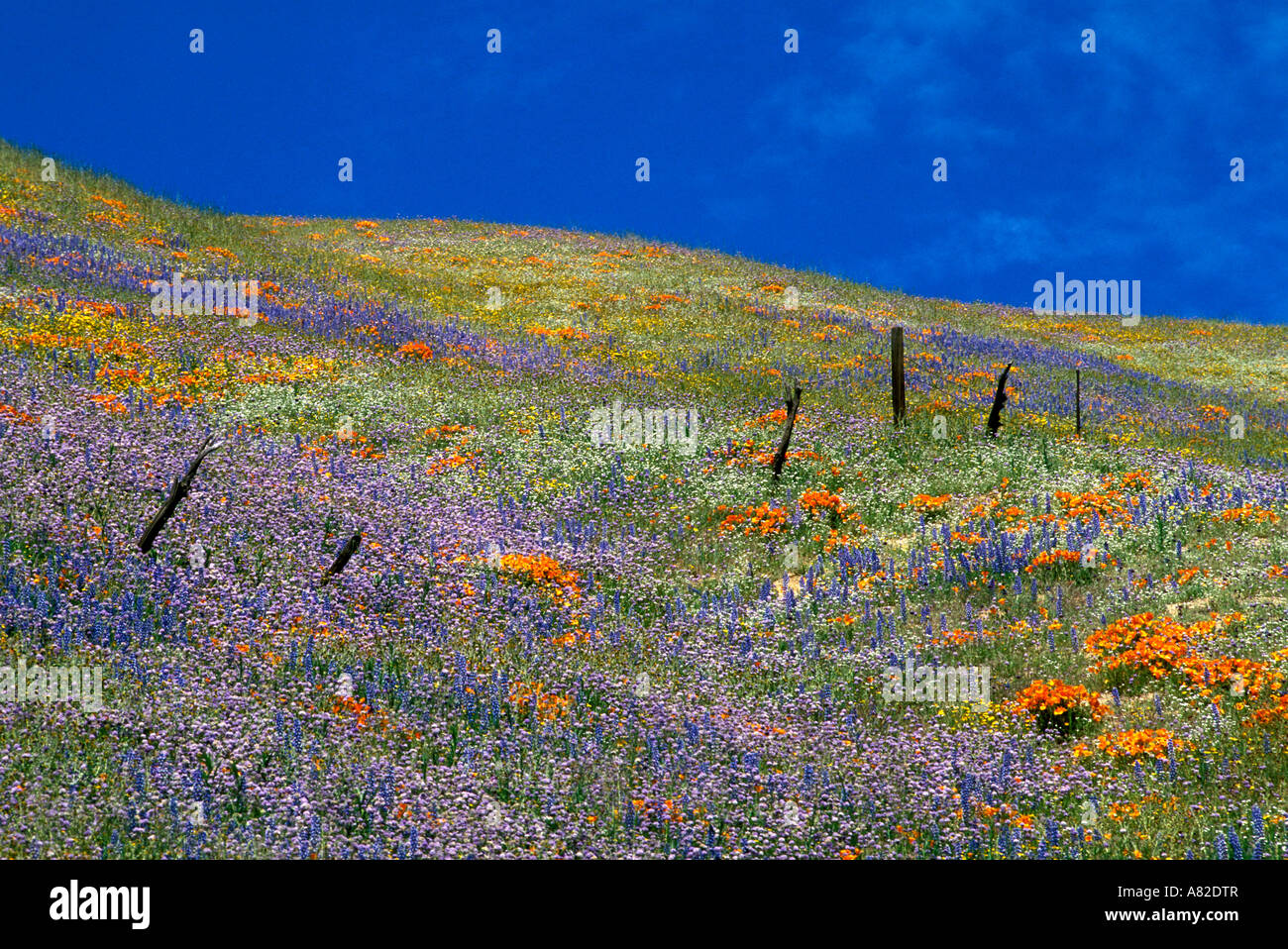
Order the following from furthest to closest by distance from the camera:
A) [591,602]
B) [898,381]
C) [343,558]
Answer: [898,381]
[591,602]
[343,558]

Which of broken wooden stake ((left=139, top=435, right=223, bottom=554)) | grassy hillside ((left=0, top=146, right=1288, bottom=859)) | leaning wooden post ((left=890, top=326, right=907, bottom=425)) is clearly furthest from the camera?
leaning wooden post ((left=890, top=326, right=907, bottom=425))

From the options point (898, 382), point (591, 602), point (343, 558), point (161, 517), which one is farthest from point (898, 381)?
point (161, 517)

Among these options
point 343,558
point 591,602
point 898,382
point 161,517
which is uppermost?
point 898,382

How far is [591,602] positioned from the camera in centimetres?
1235

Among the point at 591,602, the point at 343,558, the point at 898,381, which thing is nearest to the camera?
the point at 343,558

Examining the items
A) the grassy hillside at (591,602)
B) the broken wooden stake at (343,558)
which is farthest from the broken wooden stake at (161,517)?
the broken wooden stake at (343,558)

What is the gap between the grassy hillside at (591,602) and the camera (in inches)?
291

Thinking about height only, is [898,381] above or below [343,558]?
above

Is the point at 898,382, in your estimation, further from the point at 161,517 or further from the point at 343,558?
the point at 161,517

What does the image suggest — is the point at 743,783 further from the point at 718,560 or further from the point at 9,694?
the point at 718,560

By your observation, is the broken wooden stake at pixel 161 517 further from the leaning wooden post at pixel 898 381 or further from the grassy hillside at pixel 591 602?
the leaning wooden post at pixel 898 381

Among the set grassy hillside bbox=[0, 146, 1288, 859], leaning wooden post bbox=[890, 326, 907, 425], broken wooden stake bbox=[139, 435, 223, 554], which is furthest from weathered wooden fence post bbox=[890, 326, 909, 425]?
broken wooden stake bbox=[139, 435, 223, 554]

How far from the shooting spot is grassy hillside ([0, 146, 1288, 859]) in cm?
740

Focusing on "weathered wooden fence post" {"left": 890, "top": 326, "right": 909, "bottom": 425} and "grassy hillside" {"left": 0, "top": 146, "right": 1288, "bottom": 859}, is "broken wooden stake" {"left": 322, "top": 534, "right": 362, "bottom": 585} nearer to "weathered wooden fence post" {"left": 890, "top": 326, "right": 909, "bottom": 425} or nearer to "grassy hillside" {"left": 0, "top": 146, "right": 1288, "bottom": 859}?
"grassy hillside" {"left": 0, "top": 146, "right": 1288, "bottom": 859}
